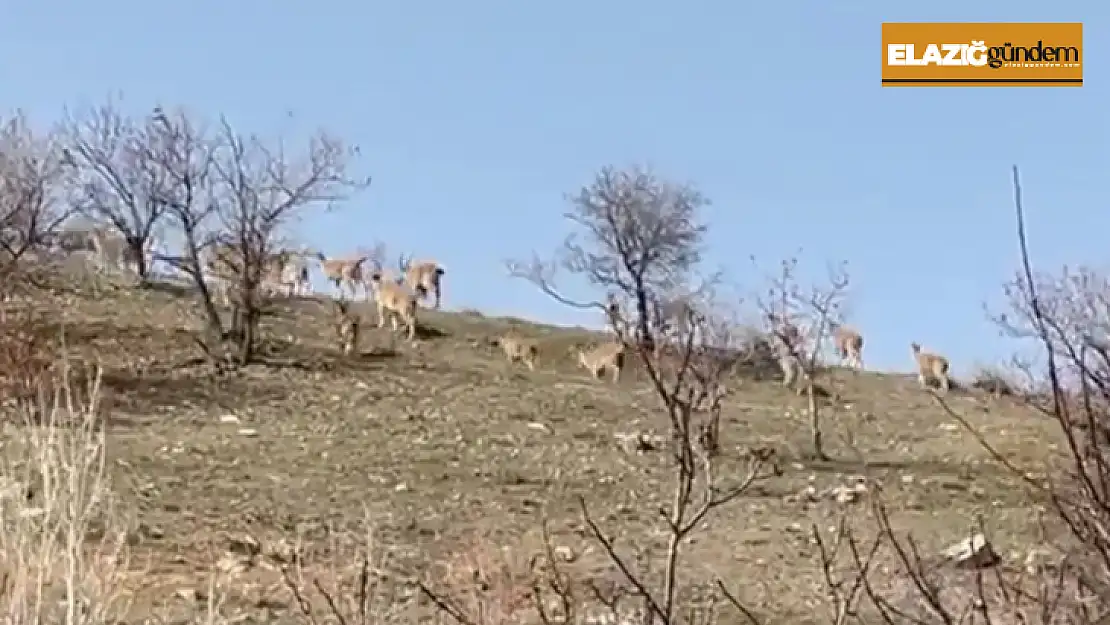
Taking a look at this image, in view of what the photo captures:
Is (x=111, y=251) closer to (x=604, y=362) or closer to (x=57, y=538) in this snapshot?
(x=604, y=362)

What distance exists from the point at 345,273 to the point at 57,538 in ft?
93.9

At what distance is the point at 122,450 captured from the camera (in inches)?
585

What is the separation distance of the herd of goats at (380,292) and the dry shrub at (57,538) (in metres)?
16.8

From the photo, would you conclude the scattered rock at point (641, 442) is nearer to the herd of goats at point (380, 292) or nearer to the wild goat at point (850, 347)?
the herd of goats at point (380, 292)

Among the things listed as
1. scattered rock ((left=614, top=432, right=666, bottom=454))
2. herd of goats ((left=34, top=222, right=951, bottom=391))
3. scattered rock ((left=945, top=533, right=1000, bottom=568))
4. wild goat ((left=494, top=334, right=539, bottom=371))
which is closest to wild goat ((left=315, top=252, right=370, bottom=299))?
herd of goats ((left=34, top=222, right=951, bottom=391))

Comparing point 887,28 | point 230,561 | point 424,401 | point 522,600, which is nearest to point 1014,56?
point 887,28

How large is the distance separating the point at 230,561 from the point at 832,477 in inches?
326

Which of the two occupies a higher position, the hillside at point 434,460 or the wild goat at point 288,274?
the wild goat at point 288,274

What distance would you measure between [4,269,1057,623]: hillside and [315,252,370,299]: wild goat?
14.3 ft

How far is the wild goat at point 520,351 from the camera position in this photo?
84.6 ft

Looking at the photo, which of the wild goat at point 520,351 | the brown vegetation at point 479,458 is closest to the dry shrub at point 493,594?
the brown vegetation at point 479,458

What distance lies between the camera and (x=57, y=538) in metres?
2.86

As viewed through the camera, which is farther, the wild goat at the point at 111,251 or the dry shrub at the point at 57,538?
the wild goat at the point at 111,251

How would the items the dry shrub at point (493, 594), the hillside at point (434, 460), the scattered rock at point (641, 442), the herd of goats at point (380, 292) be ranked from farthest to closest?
1. the herd of goats at point (380, 292)
2. the scattered rock at point (641, 442)
3. the hillside at point (434, 460)
4. the dry shrub at point (493, 594)
